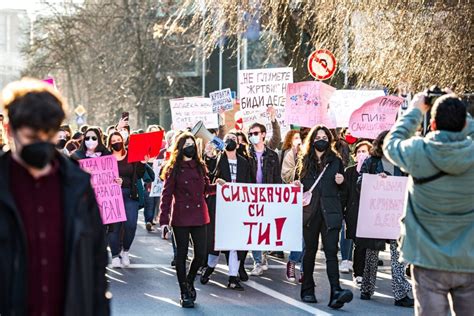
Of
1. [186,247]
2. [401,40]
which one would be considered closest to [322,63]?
[401,40]

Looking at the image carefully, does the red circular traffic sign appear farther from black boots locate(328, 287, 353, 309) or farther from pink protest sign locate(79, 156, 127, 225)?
black boots locate(328, 287, 353, 309)

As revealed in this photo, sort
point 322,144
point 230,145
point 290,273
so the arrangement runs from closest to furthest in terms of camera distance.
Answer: point 322,144, point 230,145, point 290,273

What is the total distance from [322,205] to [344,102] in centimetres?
605

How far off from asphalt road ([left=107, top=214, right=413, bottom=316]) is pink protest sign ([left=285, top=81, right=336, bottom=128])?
229cm

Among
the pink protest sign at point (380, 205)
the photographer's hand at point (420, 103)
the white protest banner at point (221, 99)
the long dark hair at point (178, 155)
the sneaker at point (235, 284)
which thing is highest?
the white protest banner at point (221, 99)

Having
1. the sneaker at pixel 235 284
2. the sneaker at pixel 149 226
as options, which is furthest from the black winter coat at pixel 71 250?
the sneaker at pixel 149 226

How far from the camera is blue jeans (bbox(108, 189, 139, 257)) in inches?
543

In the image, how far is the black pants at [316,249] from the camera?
10797mm

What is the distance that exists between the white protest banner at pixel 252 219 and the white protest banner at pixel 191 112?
836 centimetres

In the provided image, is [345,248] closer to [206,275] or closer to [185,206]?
[206,275]

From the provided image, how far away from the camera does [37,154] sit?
4.32m

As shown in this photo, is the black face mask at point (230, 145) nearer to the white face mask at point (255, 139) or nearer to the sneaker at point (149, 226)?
the white face mask at point (255, 139)

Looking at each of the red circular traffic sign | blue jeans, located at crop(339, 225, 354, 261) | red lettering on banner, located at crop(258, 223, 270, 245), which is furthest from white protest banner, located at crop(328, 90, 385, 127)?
red lettering on banner, located at crop(258, 223, 270, 245)

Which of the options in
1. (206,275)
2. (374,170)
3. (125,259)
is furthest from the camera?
(125,259)
